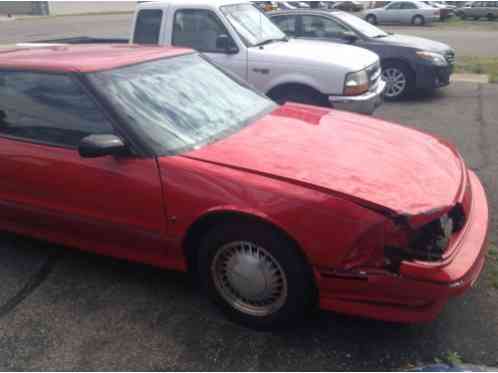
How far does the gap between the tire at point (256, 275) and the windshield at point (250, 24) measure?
165 inches

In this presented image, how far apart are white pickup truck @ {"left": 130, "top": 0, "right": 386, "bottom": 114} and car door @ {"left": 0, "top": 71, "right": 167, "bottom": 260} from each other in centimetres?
304

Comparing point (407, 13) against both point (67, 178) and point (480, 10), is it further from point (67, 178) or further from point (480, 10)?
point (67, 178)

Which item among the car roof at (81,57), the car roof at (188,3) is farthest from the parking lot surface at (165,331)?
the car roof at (188,3)

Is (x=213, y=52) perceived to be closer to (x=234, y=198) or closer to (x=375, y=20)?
(x=234, y=198)

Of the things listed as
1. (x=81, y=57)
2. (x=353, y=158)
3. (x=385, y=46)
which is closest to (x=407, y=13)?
(x=385, y=46)

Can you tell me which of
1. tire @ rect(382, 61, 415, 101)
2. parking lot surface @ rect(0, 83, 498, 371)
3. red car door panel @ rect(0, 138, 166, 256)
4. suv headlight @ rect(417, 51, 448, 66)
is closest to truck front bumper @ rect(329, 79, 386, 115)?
tire @ rect(382, 61, 415, 101)

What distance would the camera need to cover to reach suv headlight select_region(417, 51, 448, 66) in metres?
8.77

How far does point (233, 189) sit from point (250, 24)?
456 cm

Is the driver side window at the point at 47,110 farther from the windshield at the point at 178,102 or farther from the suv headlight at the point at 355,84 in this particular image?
the suv headlight at the point at 355,84

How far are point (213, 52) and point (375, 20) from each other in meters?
24.4

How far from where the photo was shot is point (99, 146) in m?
2.79

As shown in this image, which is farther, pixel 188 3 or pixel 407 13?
pixel 407 13

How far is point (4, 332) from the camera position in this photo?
2939mm

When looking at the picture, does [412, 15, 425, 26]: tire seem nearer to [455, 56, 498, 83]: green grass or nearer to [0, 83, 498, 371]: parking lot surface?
[455, 56, 498, 83]: green grass
